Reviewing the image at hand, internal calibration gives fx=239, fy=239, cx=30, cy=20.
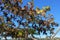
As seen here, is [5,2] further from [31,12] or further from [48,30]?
[48,30]

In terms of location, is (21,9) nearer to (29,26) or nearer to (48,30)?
(29,26)

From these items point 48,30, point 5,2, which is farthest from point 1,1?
point 48,30

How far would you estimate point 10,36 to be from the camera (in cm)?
1809

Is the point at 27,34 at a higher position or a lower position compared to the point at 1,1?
lower

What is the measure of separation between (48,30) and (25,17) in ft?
7.79

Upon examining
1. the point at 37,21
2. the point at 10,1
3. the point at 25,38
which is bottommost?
the point at 25,38

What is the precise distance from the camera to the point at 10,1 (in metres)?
17.5

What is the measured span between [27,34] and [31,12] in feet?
5.45

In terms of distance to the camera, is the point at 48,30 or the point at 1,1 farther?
the point at 48,30

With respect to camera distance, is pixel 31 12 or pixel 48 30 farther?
pixel 48 30

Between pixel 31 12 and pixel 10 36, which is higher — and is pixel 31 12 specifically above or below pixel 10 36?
above

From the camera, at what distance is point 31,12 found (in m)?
17.7

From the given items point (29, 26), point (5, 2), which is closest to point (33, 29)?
point (29, 26)

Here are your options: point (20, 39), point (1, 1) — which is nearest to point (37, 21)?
point (20, 39)
